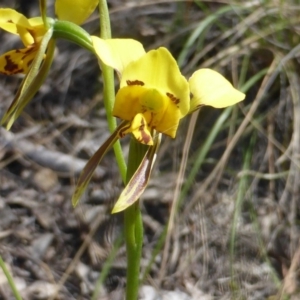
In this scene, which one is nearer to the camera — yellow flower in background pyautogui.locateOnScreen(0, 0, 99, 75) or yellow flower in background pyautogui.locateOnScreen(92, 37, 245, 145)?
yellow flower in background pyautogui.locateOnScreen(92, 37, 245, 145)

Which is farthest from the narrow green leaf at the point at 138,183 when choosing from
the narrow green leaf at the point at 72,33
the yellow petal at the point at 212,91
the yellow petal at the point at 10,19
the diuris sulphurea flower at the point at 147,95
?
the yellow petal at the point at 10,19

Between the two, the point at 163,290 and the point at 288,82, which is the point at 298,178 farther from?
the point at 163,290

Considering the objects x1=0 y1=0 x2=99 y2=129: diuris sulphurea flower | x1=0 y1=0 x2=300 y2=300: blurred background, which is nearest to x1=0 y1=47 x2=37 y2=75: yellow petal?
x1=0 y1=0 x2=99 y2=129: diuris sulphurea flower

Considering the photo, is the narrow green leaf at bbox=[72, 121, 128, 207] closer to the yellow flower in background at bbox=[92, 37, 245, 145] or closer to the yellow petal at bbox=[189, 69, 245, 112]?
the yellow flower in background at bbox=[92, 37, 245, 145]

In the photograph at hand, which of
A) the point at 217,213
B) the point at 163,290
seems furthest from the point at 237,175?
the point at 163,290

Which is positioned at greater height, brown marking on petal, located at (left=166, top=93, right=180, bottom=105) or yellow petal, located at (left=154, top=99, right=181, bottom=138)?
brown marking on petal, located at (left=166, top=93, right=180, bottom=105)

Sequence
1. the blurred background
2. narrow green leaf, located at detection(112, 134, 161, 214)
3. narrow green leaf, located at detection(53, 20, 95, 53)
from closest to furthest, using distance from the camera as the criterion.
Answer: narrow green leaf, located at detection(112, 134, 161, 214)
narrow green leaf, located at detection(53, 20, 95, 53)
the blurred background

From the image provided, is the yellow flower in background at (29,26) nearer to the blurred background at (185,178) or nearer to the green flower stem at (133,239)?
the green flower stem at (133,239)

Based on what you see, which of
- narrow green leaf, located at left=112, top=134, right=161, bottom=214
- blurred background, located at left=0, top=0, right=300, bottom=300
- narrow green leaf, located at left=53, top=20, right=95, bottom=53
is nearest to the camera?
narrow green leaf, located at left=112, top=134, right=161, bottom=214
